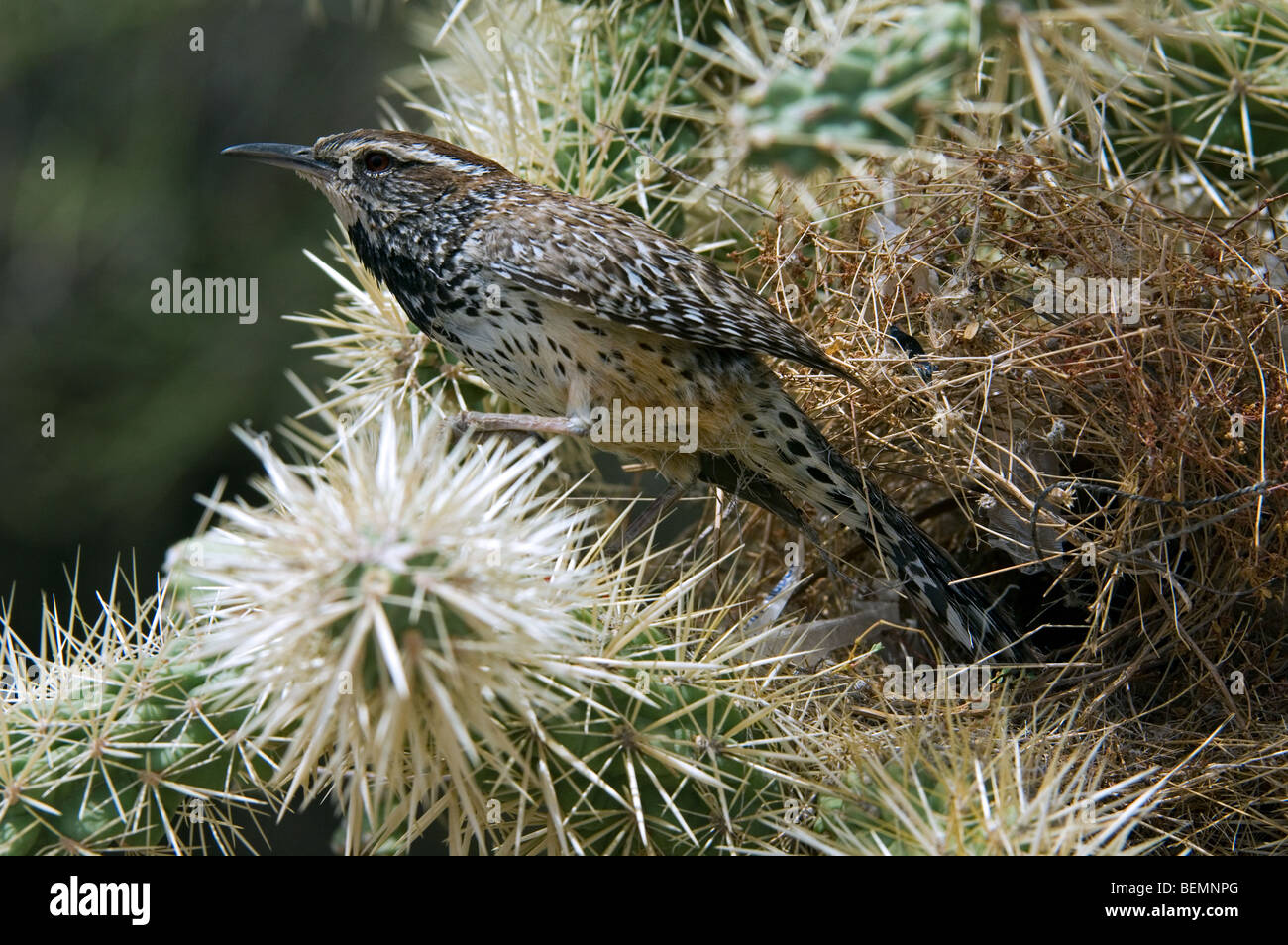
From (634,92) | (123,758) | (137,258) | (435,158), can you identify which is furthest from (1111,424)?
(137,258)

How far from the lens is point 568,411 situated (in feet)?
5.57

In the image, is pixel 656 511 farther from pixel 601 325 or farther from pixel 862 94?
pixel 862 94

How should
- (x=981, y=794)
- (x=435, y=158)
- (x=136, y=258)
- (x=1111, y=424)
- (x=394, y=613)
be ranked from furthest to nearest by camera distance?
1. (x=136, y=258)
2. (x=435, y=158)
3. (x=1111, y=424)
4. (x=981, y=794)
5. (x=394, y=613)

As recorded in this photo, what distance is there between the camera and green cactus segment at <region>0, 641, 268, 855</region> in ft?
4.09

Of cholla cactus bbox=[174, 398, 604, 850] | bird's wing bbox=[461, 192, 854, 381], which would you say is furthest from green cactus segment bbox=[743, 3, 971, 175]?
bird's wing bbox=[461, 192, 854, 381]

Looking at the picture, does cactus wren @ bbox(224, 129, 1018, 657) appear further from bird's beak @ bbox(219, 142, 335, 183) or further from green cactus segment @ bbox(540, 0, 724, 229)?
green cactus segment @ bbox(540, 0, 724, 229)

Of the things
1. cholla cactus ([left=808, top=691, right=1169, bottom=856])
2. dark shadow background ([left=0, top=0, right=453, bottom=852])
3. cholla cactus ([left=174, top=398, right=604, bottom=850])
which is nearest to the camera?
cholla cactus ([left=174, top=398, right=604, bottom=850])

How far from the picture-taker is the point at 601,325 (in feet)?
5.44

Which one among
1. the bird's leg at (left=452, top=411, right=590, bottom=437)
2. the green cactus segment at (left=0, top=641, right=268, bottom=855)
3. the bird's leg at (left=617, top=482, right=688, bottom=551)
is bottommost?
the green cactus segment at (left=0, top=641, right=268, bottom=855)

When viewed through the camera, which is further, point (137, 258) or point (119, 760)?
point (137, 258)

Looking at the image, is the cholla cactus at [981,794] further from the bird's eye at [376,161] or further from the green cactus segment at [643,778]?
the bird's eye at [376,161]

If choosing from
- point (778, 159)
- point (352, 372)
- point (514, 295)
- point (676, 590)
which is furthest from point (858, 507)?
point (352, 372)

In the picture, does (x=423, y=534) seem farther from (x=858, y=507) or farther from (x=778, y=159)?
(x=858, y=507)

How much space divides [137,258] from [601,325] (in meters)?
2.07
